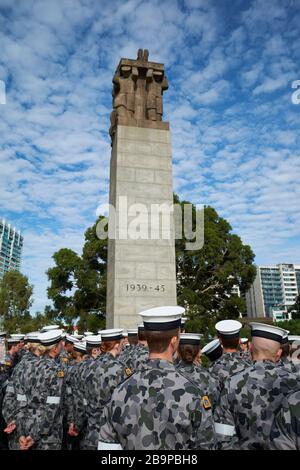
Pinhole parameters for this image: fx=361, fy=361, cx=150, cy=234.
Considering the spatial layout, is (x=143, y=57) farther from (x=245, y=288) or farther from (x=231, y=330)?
(x=245, y=288)

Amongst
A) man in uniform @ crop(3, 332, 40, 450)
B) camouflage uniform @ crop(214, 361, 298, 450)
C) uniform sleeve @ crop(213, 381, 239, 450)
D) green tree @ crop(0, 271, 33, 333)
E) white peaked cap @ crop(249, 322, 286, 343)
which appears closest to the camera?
camouflage uniform @ crop(214, 361, 298, 450)

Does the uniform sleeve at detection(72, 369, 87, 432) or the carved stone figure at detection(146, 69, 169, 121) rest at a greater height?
the carved stone figure at detection(146, 69, 169, 121)

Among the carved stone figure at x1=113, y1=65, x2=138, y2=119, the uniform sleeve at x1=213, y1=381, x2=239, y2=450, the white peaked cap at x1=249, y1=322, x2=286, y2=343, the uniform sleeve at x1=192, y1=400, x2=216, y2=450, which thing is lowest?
the uniform sleeve at x1=213, y1=381, x2=239, y2=450

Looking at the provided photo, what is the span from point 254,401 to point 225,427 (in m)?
0.40

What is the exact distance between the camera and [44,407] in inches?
197

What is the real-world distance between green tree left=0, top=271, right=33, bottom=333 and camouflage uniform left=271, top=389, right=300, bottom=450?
46353mm

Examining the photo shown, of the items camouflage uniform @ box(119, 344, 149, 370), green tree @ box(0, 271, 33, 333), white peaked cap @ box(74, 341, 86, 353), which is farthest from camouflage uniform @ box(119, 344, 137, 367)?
green tree @ box(0, 271, 33, 333)

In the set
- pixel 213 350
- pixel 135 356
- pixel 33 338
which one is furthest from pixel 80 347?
pixel 213 350

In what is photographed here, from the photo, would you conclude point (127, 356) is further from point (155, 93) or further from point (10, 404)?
point (155, 93)

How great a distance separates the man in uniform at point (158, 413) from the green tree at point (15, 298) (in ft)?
151

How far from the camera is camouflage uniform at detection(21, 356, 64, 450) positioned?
4.93 meters

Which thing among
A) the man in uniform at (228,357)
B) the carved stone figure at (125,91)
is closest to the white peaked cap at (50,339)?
the man in uniform at (228,357)

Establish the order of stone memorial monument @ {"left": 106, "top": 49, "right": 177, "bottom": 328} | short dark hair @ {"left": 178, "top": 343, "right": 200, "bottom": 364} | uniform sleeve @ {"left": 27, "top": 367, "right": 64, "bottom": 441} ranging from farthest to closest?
stone memorial monument @ {"left": 106, "top": 49, "right": 177, "bottom": 328}, uniform sleeve @ {"left": 27, "top": 367, "right": 64, "bottom": 441}, short dark hair @ {"left": 178, "top": 343, "right": 200, "bottom": 364}

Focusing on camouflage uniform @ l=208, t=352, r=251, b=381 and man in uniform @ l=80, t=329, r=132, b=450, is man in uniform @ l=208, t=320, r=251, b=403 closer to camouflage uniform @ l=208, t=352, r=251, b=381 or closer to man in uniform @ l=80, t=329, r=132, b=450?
camouflage uniform @ l=208, t=352, r=251, b=381
